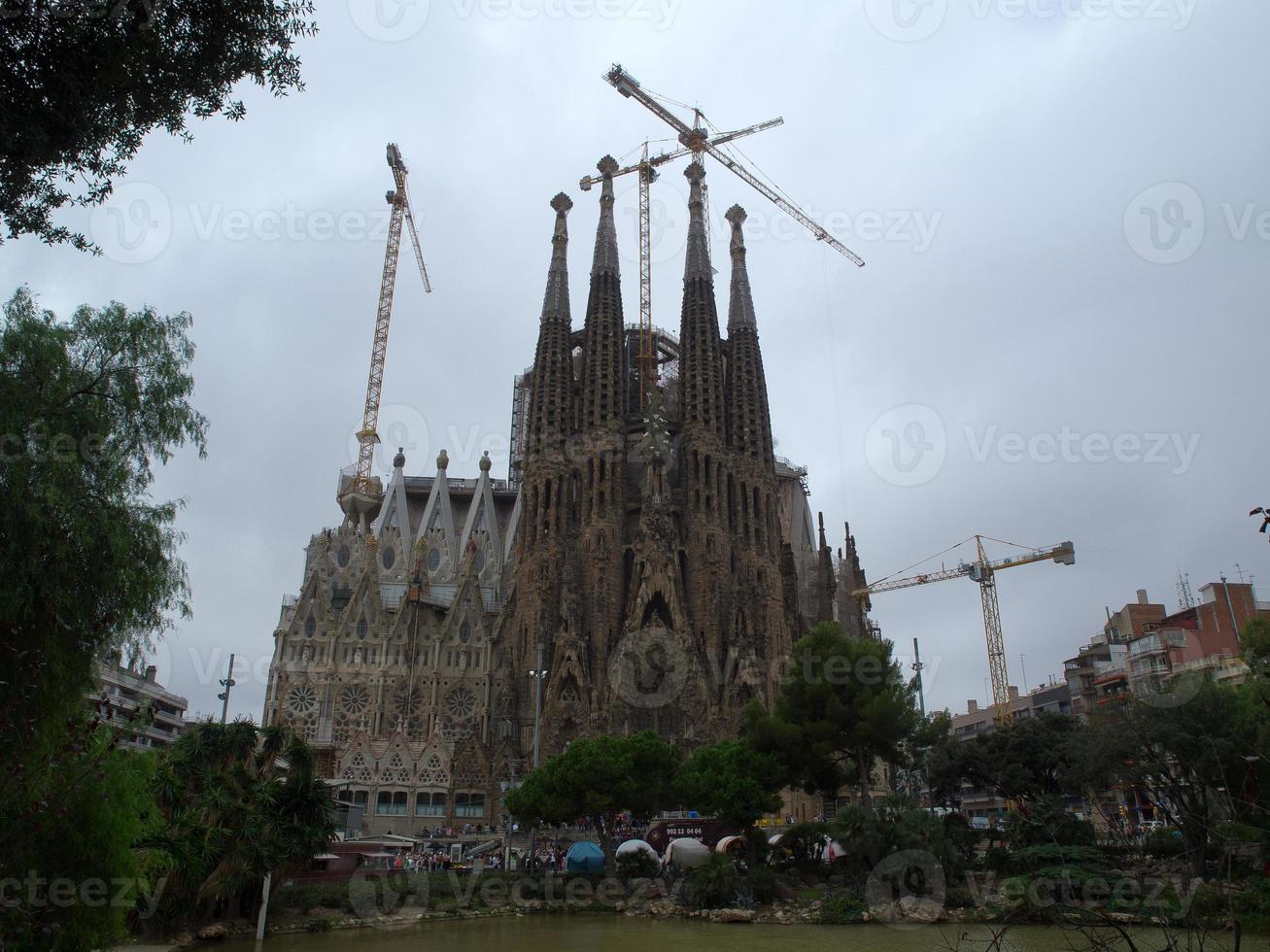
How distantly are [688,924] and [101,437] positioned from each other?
68.3 feet

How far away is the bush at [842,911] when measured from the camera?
26109 millimetres

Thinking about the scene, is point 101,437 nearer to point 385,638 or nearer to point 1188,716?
point 1188,716

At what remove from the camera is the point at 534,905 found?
30094 millimetres

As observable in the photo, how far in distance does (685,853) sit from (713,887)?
6.45 m

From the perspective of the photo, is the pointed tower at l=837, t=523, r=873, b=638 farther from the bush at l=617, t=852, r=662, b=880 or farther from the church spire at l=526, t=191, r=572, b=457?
the bush at l=617, t=852, r=662, b=880

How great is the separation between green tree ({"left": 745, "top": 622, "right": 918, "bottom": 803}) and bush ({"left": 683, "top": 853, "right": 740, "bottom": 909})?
6.60m

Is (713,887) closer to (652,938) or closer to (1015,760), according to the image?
(652,938)

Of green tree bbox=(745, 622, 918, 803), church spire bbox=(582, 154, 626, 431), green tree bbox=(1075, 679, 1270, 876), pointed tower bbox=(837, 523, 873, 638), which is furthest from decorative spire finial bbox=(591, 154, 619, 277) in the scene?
green tree bbox=(1075, 679, 1270, 876)

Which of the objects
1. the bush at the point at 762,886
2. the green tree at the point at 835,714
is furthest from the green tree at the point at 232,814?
the green tree at the point at 835,714

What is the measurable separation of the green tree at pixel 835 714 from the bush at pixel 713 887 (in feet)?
21.7

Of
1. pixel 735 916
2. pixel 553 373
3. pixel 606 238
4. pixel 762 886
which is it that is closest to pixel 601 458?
pixel 553 373

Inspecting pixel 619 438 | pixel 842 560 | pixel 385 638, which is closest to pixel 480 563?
pixel 385 638

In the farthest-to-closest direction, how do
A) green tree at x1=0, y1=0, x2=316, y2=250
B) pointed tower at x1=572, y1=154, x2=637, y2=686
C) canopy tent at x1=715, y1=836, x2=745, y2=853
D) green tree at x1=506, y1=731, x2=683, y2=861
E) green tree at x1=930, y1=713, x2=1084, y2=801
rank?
pointed tower at x1=572, y1=154, x2=637, y2=686 < green tree at x1=930, y1=713, x2=1084, y2=801 < canopy tent at x1=715, y1=836, x2=745, y2=853 < green tree at x1=506, y1=731, x2=683, y2=861 < green tree at x1=0, y1=0, x2=316, y2=250

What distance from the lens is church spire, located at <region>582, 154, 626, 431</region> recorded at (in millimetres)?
66000
